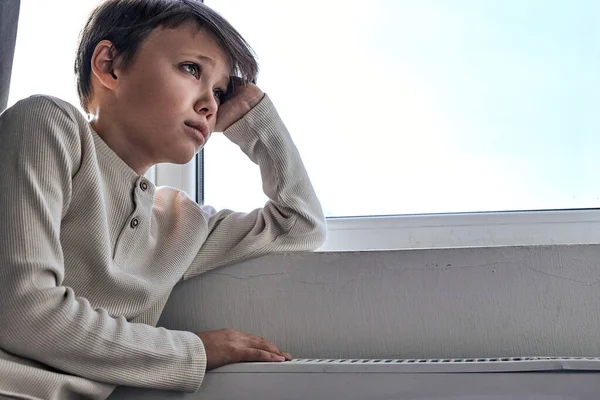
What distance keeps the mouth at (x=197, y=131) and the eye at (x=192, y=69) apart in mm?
78

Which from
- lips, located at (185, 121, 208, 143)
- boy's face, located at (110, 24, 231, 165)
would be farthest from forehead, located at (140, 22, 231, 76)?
lips, located at (185, 121, 208, 143)

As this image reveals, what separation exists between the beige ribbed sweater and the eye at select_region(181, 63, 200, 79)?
130 mm

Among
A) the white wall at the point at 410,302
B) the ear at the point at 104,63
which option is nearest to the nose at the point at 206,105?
the ear at the point at 104,63

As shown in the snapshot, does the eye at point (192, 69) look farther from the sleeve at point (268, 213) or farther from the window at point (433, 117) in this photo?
the window at point (433, 117)

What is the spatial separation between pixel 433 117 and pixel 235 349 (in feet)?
2.03

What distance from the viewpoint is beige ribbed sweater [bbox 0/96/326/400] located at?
98cm

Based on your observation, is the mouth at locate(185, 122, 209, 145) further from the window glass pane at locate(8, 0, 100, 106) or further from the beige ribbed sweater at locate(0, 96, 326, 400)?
the window glass pane at locate(8, 0, 100, 106)

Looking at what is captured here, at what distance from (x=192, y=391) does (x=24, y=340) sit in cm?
23

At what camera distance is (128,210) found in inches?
47.3

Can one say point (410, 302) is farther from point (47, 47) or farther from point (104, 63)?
point (47, 47)

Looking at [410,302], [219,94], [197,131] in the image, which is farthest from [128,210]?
[410,302]

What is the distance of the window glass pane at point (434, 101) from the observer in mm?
1428

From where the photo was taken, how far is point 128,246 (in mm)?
1188

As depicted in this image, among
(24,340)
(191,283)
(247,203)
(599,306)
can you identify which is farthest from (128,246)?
(599,306)
